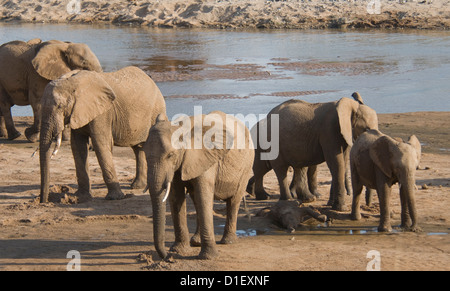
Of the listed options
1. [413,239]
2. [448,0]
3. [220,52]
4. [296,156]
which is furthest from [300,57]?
[413,239]

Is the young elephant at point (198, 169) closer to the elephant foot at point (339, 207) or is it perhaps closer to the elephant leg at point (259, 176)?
the elephant foot at point (339, 207)

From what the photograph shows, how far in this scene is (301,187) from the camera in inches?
424

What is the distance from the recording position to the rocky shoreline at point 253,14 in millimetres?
37594

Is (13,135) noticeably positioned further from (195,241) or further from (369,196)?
(195,241)

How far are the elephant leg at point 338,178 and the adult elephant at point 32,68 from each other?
15.6 ft

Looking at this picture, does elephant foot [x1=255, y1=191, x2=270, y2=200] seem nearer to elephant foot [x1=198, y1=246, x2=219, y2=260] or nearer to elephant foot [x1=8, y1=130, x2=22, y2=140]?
elephant foot [x1=198, y1=246, x2=219, y2=260]

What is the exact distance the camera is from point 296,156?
34.5 feet

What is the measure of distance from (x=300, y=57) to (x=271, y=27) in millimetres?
10010

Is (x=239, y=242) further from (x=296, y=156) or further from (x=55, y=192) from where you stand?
(x=55, y=192)

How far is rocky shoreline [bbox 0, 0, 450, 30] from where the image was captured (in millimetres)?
37594

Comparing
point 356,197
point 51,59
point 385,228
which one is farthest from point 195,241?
point 51,59

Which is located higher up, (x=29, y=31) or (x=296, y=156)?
(x=296, y=156)

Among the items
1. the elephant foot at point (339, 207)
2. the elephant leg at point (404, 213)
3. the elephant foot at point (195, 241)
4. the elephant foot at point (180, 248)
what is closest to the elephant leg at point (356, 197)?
the elephant foot at point (339, 207)

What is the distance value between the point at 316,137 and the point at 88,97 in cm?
304
